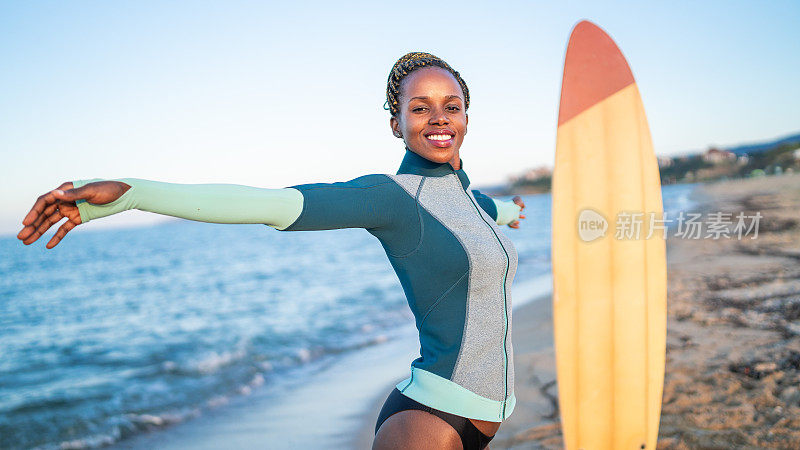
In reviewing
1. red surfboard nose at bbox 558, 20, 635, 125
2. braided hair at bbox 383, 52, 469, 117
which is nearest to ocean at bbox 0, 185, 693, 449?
red surfboard nose at bbox 558, 20, 635, 125

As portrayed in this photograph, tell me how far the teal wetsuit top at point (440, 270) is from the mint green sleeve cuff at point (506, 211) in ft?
2.46

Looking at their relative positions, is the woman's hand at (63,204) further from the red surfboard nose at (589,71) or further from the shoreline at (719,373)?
the shoreline at (719,373)

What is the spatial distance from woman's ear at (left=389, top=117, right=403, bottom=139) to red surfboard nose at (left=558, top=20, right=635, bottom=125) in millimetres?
1008

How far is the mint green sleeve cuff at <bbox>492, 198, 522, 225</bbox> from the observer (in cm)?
219

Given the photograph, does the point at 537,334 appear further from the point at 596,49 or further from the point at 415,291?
the point at 415,291

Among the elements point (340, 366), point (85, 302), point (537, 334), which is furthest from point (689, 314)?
point (85, 302)

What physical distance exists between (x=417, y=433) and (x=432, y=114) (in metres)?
0.83

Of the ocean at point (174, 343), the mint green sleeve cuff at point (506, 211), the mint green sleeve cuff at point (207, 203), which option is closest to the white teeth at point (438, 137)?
the mint green sleeve cuff at point (207, 203)

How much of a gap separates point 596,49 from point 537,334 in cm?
338

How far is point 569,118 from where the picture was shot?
7.73 ft

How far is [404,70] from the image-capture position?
5.01 feet

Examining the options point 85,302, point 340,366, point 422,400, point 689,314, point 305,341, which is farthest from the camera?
point 85,302

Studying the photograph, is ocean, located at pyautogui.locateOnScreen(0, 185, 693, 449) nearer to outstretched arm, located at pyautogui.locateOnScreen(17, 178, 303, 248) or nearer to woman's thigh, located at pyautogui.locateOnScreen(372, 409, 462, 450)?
woman's thigh, located at pyautogui.locateOnScreen(372, 409, 462, 450)

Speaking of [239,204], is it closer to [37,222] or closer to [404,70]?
[37,222]
